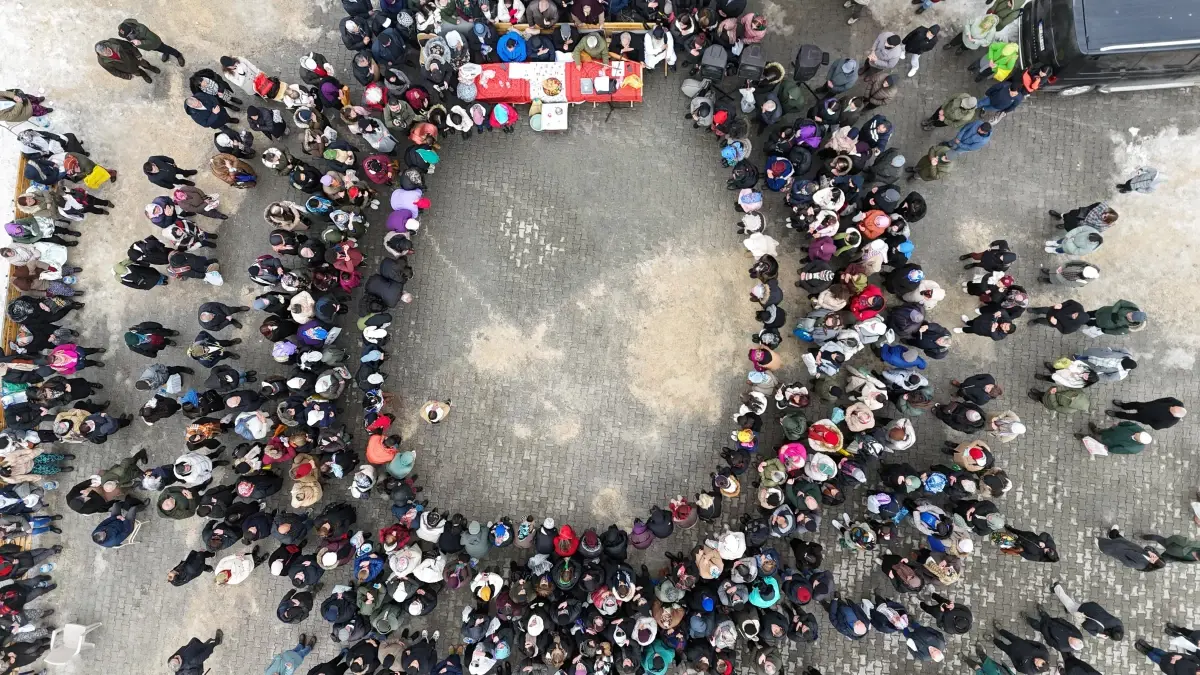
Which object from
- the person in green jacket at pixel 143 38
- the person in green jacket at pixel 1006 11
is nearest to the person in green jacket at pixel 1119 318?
the person in green jacket at pixel 1006 11

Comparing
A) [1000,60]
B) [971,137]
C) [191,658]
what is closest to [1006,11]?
[1000,60]

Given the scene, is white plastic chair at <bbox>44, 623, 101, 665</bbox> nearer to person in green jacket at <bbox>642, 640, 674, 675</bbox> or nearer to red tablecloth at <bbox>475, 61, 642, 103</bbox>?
person in green jacket at <bbox>642, 640, 674, 675</bbox>

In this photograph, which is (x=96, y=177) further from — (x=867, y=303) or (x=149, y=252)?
(x=867, y=303)

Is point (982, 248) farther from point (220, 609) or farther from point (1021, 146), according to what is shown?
point (220, 609)

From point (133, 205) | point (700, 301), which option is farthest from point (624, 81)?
point (133, 205)

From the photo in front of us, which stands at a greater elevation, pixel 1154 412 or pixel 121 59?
pixel 121 59

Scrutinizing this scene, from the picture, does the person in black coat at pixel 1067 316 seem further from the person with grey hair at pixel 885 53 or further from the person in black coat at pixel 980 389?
the person with grey hair at pixel 885 53

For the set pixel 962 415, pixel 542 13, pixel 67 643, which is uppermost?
pixel 542 13

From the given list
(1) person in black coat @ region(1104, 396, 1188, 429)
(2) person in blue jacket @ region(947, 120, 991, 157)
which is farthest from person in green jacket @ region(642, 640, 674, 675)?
(2) person in blue jacket @ region(947, 120, 991, 157)
